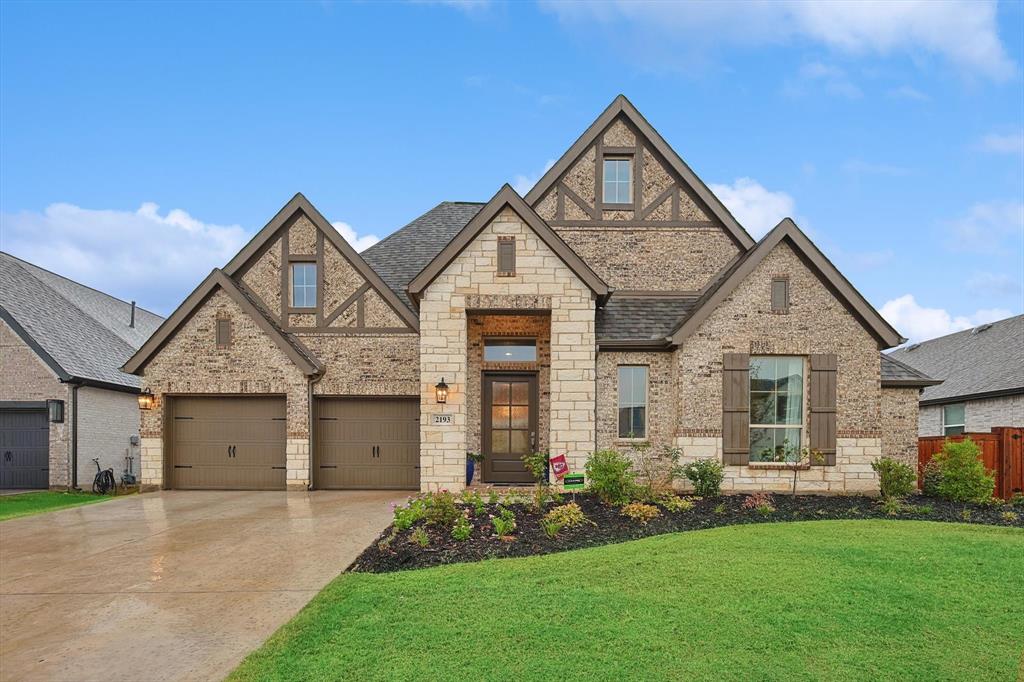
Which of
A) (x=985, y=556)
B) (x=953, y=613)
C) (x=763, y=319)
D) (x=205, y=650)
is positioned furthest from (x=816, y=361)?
(x=205, y=650)

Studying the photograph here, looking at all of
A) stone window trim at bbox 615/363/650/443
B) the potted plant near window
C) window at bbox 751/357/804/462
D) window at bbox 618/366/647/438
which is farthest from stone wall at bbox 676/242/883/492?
the potted plant near window

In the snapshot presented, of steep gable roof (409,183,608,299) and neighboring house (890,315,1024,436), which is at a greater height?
steep gable roof (409,183,608,299)

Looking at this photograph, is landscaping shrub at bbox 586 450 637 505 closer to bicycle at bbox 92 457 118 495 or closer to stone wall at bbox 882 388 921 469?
stone wall at bbox 882 388 921 469

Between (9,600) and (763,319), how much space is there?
12.5m

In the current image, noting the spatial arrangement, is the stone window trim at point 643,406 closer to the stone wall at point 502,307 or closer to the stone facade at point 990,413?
the stone wall at point 502,307

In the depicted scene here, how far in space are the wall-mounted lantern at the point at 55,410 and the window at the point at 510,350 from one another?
474 inches

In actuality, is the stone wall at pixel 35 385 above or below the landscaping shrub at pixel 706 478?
above

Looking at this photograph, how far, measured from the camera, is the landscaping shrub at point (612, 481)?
10242 millimetres

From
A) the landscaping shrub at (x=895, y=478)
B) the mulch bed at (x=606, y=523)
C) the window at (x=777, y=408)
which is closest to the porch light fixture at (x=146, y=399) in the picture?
the mulch bed at (x=606, y=523)

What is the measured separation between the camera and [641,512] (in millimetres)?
9211

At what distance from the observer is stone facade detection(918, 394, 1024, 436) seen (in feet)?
54.7

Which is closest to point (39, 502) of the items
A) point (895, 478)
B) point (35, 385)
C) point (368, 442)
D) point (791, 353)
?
point (35, 385)

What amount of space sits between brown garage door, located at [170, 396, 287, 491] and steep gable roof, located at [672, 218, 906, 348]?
9.61 meters

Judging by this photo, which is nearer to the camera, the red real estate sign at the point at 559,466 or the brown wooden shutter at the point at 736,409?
the red real estate sign at the point at 559,466
